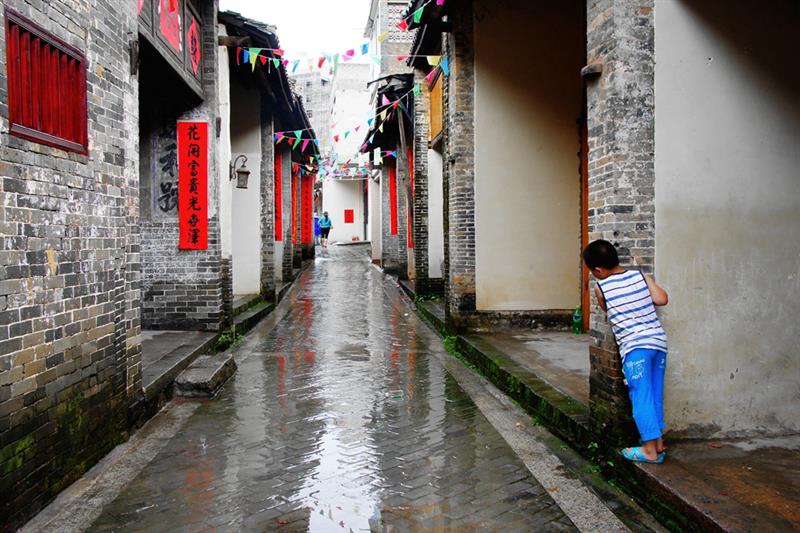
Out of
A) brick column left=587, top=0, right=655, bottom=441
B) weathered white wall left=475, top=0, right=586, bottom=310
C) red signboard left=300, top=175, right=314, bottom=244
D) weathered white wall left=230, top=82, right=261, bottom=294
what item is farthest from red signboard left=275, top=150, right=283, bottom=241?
brick column left=587, top=0, right=655, bottom=441

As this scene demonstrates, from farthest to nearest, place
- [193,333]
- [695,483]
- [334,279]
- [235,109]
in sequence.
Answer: [334,279] → [235,109] → [193,333] → [695,483]

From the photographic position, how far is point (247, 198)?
528 inches

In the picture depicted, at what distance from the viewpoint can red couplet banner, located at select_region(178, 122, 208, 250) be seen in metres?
9.02

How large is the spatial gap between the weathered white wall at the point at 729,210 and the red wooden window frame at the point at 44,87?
3.81 meters

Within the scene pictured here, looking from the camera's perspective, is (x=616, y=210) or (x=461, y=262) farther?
(x=461, y=262)

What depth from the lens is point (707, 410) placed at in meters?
4.42

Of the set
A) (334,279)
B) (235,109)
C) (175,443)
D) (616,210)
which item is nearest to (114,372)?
(175,443)

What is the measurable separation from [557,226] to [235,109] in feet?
23.8

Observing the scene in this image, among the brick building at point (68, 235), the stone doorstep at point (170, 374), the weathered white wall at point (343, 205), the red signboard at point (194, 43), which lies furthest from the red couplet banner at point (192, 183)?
the weathered white wall at point (343, 205)

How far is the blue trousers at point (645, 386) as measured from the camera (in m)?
3.97

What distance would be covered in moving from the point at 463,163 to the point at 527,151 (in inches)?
35.6

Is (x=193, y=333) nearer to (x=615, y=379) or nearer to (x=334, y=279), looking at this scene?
(x=615, y=379)

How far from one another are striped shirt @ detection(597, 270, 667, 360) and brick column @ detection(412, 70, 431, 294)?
34.1 feet

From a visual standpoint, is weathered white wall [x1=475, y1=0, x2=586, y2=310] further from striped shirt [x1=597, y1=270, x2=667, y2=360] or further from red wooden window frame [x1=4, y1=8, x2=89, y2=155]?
red wooden window frame [x1=4, y1=8, x2=89, y2=155]
